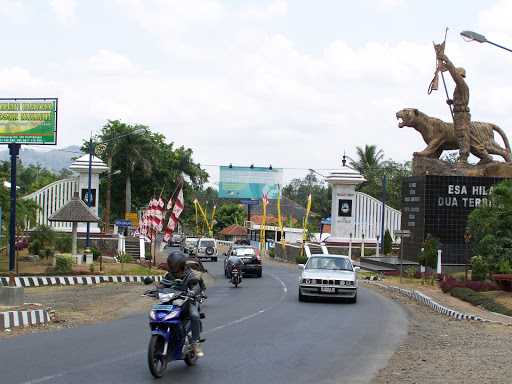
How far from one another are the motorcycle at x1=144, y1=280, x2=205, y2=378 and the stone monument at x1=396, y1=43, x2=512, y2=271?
1237 inches

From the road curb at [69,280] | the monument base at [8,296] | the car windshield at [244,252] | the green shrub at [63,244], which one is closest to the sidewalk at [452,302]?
the car windshield at [244,252]

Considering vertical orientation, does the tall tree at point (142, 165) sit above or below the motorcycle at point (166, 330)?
above

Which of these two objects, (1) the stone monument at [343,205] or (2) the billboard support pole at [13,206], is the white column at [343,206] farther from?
(2) the billboard support pole at [13,206]

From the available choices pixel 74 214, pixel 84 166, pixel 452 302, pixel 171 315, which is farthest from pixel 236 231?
pixel 171 315

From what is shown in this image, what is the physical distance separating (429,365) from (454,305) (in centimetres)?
1362

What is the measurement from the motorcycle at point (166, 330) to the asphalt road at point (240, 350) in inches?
9.8

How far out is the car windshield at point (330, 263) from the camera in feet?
78.4

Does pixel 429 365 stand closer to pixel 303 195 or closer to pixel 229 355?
pixel 229 355

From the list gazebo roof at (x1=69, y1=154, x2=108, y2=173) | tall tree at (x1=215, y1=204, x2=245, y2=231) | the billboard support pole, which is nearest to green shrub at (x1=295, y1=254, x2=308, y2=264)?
gazebo roof at (x1=69, y1=154, x2=108, y2=173)

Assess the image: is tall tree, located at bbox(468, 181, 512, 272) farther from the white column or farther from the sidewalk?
the white column

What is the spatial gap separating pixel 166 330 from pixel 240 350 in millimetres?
3099

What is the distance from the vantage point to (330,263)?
24.1 m

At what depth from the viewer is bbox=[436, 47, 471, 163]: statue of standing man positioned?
40.5 metres

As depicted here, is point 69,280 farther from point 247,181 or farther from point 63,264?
point 247,181
